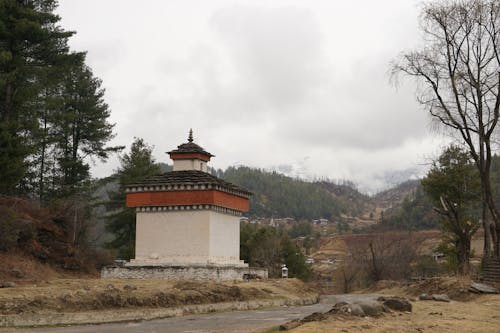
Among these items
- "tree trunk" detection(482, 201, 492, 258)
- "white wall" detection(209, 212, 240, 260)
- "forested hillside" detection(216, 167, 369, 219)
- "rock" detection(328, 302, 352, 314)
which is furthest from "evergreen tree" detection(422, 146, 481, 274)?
"forested hillside" detection(216, 167, 369, 219)

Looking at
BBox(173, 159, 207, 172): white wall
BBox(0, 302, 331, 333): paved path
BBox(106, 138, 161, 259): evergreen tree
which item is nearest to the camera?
BBox(0, 302, 331, 333): paved path

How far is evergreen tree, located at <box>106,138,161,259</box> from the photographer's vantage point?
151 feet

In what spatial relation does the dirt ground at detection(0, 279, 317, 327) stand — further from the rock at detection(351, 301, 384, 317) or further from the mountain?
the mountain

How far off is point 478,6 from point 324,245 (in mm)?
106867

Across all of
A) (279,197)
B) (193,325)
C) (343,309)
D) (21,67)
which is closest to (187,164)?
(21,67)

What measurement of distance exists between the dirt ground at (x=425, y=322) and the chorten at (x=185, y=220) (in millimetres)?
12678

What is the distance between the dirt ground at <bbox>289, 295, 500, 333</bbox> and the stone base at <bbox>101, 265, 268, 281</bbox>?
35.6 ft

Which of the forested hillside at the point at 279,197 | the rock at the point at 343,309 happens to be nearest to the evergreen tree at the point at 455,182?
the rock at the point at 343,309

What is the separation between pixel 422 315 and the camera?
16734 mm

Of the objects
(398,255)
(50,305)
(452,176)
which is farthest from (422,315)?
(398,255)

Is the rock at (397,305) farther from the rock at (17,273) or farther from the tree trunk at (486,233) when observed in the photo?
the rock at (17,273)

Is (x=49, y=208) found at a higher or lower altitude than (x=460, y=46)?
lower

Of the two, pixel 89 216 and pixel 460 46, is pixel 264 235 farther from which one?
pixel 460 46

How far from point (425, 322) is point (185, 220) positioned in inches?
650
